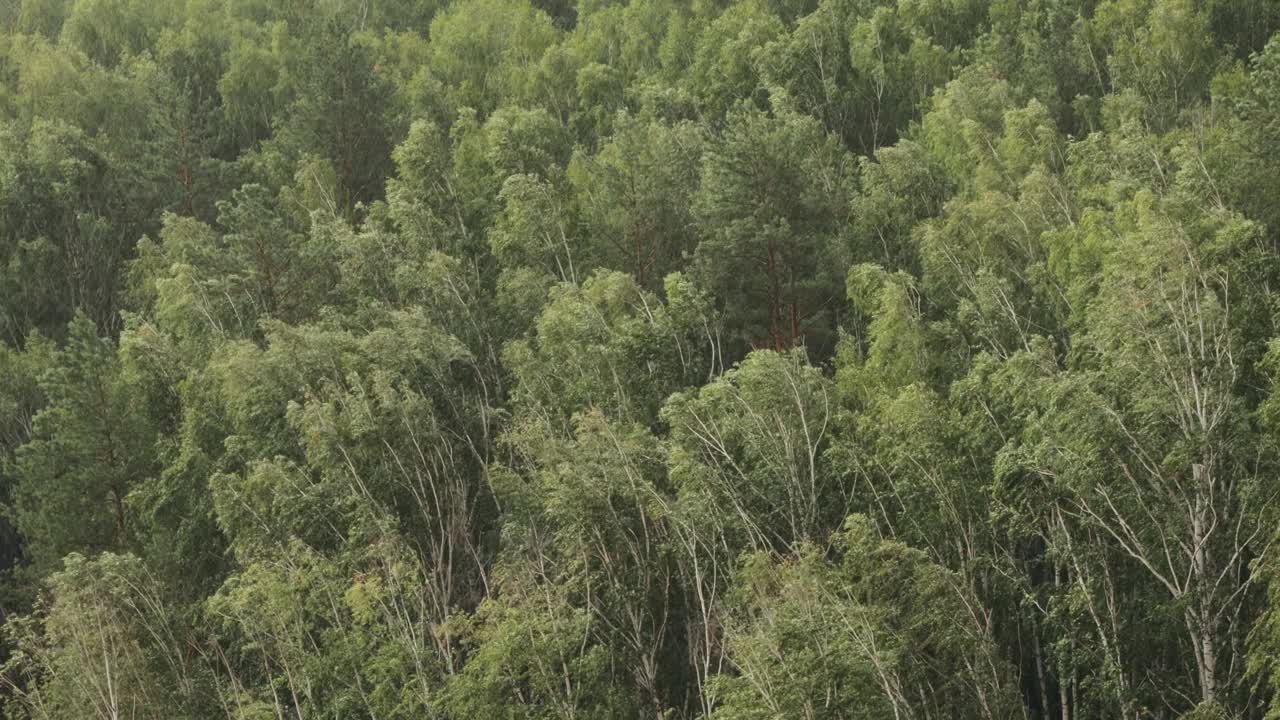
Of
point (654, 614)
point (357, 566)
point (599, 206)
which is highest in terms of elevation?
point (599, 206)

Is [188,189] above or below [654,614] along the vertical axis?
above

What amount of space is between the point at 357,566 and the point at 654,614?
6835 millimetres

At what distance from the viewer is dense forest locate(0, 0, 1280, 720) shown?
26125 millimetres

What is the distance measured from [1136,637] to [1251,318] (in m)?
6.50

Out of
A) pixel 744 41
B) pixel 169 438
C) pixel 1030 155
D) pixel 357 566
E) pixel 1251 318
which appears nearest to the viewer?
pixel 1251 318

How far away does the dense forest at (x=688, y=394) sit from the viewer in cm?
2612

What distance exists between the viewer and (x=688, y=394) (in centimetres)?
3300

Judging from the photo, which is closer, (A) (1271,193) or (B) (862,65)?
(A) (1271,193)

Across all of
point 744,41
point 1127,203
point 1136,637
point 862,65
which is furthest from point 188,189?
point 1136,637

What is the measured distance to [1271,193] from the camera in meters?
36.2

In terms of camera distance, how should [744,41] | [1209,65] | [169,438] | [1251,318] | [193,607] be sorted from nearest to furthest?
[1251,318], [193,607], [169,438], [1209,65], [744,41]

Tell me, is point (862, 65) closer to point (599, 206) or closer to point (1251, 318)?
point (599, 206)

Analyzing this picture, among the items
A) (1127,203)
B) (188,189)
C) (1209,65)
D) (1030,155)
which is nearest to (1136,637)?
(1127,203)

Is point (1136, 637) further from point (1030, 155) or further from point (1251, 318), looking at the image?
point (1030, 155)
